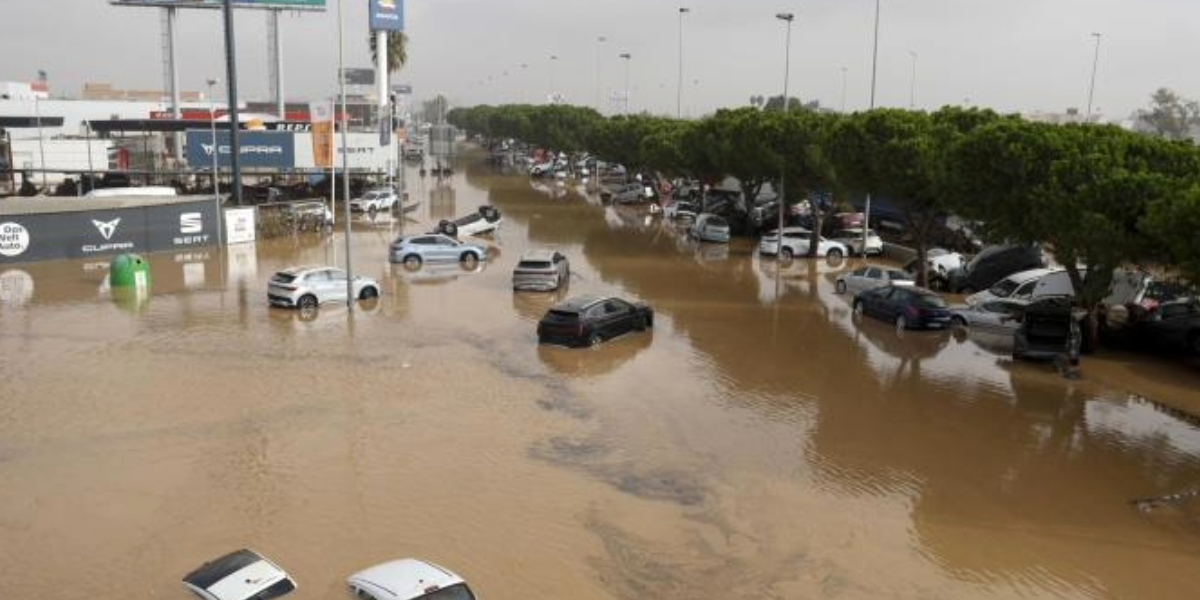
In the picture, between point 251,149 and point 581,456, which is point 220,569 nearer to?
point 581,456

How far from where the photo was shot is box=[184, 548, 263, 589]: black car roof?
10266mm

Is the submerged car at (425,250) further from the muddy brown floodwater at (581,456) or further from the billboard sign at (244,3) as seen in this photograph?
the billboard sign at (244,3)

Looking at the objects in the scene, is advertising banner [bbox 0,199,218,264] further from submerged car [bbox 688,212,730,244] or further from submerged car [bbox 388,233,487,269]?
submerged car [bbox 688,212,730,244]

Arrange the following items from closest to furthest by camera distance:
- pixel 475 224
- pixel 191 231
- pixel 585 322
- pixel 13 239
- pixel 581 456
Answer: pixel 581 456 → pixel 585 322 → pixel 13 239 → pixel 191 231 → pixel 475 224

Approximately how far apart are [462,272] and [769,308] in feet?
40.3

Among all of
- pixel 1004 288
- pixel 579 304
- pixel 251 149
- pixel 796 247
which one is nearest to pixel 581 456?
pixel 579 304

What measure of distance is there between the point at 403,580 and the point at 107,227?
33.3 meters

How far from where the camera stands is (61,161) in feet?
212

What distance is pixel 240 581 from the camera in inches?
401

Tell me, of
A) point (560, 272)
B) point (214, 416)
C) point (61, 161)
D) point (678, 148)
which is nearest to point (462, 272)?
point (560, 272)

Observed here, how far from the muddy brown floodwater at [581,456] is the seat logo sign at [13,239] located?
7966 mm

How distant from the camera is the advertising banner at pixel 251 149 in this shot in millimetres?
58094

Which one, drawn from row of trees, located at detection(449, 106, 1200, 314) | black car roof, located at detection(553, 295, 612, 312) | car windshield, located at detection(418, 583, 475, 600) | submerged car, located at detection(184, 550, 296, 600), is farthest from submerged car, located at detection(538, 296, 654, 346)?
submerged car, located at detection(184, 550, 296, 600)

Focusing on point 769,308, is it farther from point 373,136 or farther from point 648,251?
point 373,136
